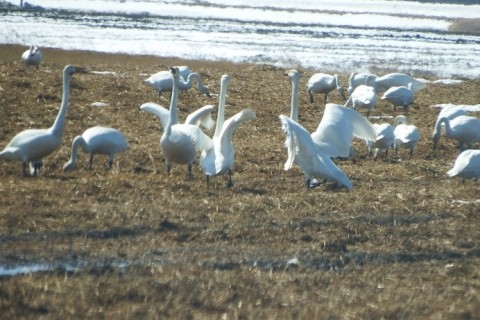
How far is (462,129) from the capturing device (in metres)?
13.8

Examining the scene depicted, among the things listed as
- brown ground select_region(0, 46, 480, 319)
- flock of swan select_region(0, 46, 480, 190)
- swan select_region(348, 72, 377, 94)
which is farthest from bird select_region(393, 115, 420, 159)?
swan select_region(348, 72, 377, 94)

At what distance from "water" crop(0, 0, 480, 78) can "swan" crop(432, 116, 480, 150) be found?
1582 cm

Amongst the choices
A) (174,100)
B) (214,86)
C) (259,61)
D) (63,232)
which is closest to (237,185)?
(174,100)

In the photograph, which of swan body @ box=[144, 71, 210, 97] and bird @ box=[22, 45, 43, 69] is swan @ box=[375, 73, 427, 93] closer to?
swan body @ box=[144, 71, 210, 97]

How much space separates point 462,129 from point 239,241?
744 centimetres

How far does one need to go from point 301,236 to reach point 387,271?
110 cm

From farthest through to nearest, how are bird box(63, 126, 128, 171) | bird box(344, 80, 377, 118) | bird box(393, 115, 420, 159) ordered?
1. bird box(344, 80, 377, 118)
2. bird box(393, 115, 420, 159)
3. bird box(63, 126, 128, 171)

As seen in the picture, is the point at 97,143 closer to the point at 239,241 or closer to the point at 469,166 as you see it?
the point at 239,241

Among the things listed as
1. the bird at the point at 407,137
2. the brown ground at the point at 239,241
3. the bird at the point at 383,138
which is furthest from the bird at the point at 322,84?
the brown ground at the point at 239,241

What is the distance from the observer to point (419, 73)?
30125 mm

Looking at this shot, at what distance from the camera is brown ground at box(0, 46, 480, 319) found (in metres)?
5.64

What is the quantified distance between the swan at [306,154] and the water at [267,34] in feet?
66.2

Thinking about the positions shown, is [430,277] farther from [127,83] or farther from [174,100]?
[127,83]

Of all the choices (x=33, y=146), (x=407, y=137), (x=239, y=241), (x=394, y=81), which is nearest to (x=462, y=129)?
(x=407, y=137)
